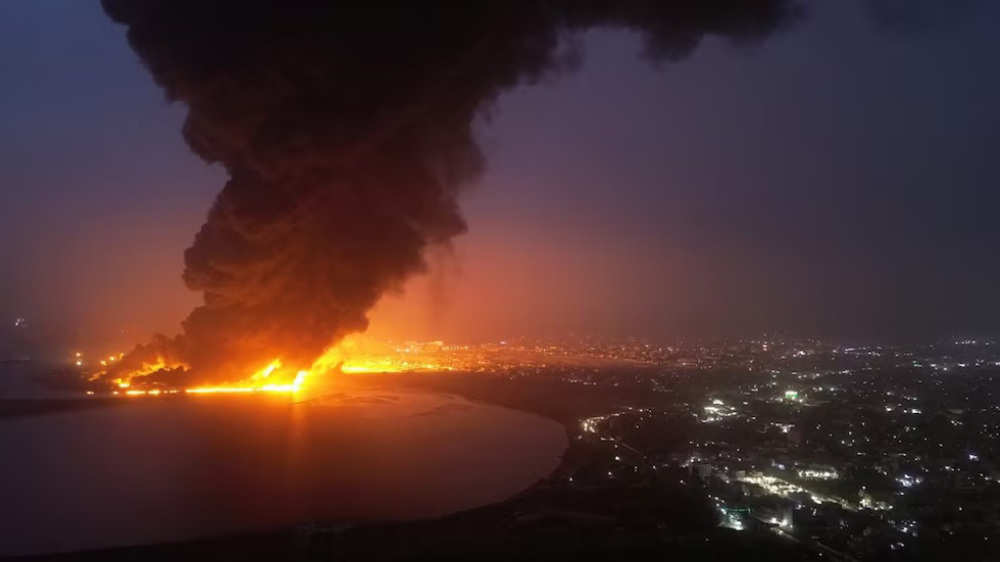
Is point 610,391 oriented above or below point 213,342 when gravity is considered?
below

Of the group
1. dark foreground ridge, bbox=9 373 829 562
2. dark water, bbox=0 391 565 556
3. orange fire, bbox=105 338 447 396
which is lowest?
dark foreground ridge, bbox=9 373 829 562

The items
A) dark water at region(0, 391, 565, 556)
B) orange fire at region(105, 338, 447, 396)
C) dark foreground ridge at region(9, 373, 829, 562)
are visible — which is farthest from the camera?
orange fire at region(105, 338, 447, 396)

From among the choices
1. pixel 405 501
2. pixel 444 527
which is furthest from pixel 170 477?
pixel 444 527

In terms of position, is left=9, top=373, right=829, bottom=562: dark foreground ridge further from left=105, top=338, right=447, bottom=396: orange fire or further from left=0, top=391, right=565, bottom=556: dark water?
left=105, top=338, right=447, bottom=396: orange fire

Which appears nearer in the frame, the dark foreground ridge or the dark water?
the dark foreground ridge

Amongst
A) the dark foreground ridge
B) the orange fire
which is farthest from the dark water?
the orange fire

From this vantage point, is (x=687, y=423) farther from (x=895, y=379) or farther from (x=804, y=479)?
(x=895, y=379)

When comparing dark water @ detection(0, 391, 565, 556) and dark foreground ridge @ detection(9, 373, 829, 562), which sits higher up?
dark water @ detection(0, 391, 565, 556)

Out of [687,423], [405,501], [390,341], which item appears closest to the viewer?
[405,501]

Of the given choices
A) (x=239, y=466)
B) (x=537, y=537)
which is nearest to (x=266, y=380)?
(x=239, y=466)

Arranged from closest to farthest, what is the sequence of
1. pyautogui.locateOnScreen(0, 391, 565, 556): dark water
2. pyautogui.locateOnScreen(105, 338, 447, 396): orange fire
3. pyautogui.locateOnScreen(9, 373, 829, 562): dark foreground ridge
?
pyautogui.locateOnScreen(9, 373, 829, 562): dark foreground ridge, pyautogui.locateOnScreen(0, 391, 565, 556): dark water, pyautogui.locateOnScreen(105, 338, 447, 396): orange fire
